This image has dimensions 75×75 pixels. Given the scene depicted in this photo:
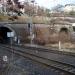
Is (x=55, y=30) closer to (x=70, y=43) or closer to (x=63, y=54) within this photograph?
(x=70, y=43)

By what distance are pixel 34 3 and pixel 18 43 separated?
9.95m

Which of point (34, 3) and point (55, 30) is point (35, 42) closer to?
point (55, 30)

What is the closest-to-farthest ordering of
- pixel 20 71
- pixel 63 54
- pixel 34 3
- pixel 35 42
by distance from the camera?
1. pixel 20 71
2. pixel 34 3
3. pixel 63 54
4. pixel 35 42

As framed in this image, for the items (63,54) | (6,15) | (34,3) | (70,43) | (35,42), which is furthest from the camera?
(35,42)

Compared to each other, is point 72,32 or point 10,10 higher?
point 10,10

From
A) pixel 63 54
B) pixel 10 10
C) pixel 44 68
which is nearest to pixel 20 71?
pixel 44 68

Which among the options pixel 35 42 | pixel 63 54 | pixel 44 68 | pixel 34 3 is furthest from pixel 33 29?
pixel 44 68

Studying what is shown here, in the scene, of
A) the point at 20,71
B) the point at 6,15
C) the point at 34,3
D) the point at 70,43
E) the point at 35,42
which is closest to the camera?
the point at 20,71

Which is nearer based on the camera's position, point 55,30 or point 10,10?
point 10,10

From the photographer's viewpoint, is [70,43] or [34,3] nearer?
[34,3]

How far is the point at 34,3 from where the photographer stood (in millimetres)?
15344

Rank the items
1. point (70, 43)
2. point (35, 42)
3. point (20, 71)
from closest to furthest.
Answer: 1. point (20, 71)
2. point (70, 43)
3. point (35, 42)

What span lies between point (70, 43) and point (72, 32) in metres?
2.49

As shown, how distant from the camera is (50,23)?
982 inches
